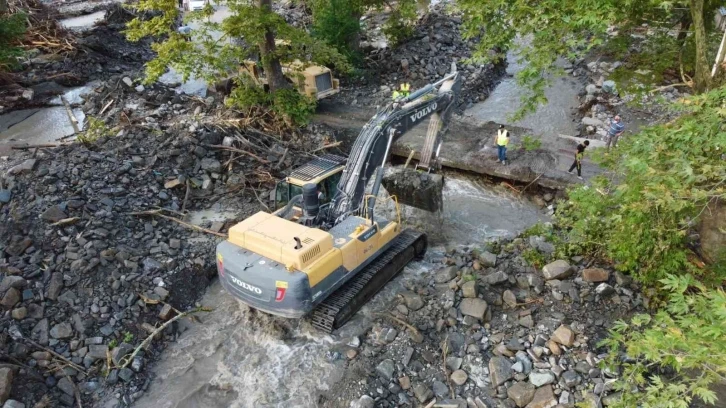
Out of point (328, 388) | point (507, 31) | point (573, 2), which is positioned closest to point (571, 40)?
point (573, 2)

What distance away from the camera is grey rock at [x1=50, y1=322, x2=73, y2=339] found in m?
8.96

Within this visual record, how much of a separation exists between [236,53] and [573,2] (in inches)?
386

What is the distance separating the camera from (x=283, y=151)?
14.9 m

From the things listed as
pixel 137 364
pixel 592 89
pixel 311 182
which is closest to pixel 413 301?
pixel 311 182

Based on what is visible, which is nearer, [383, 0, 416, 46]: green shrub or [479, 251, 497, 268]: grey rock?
[479, 251, 497, 268]: grey rock

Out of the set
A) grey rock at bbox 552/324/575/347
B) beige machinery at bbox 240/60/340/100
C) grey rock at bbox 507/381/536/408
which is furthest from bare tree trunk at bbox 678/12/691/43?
beige machinery at bbox 240/60/340/100

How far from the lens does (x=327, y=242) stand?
878 centimetres

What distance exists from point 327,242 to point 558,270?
14.2 ft

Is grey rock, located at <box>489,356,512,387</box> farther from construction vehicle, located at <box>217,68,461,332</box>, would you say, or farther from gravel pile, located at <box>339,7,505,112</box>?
gravel pile, located at <box>339,7,505,112</box>

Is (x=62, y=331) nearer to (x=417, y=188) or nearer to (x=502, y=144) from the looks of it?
(x=417, y=188)

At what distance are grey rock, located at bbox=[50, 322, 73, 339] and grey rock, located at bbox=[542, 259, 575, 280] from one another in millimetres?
8623

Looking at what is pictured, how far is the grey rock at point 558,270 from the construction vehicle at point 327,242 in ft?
8.93

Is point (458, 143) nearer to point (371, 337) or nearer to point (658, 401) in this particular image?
point (371, 337)

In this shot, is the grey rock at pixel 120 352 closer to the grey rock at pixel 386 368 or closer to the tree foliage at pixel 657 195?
the grey rock at pixel 386 368
